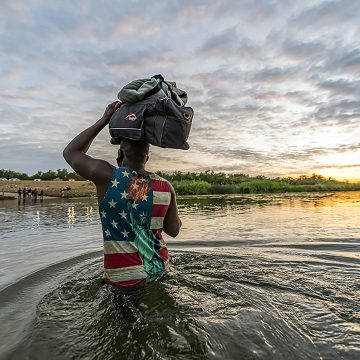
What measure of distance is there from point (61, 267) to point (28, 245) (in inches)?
88.0

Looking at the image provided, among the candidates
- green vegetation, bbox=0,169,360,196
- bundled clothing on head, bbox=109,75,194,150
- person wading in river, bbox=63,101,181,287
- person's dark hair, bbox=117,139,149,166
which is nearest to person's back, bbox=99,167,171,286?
person wading in river, bbox=63,101,181,287

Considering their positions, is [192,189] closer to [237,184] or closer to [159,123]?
[237,184]

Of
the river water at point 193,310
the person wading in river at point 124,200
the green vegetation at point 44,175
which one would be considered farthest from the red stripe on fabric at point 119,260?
the green vegetation at point 44,175

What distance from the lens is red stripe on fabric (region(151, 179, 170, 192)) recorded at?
2.62 metres

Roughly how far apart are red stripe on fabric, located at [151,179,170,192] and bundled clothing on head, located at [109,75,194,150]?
37 centimetres

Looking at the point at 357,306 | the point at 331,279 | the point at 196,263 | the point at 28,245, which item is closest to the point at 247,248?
the point at 196,263

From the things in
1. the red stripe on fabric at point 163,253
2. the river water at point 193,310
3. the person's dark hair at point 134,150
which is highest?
the person's dark hair at point 134,150

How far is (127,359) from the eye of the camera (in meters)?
1.96

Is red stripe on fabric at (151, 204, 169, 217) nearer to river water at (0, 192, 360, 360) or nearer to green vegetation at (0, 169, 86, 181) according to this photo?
river water at (0, 192, 360, 360)

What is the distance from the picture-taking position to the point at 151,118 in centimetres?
235

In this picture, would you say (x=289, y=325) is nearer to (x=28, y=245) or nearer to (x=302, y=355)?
(x=302, y=355)

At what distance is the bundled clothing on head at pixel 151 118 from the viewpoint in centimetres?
233

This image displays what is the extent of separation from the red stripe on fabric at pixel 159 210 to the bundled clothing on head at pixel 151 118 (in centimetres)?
55

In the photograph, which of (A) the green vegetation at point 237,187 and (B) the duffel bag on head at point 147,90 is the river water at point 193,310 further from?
(A) the green vegetation at point 237,187
